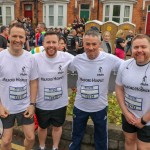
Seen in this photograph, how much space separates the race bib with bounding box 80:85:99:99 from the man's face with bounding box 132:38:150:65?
0.74 meters

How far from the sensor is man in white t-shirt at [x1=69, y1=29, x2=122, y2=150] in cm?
327

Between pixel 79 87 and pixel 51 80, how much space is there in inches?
16.4

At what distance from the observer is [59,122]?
11.9 feet

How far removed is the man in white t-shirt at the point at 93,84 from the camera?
3273mm

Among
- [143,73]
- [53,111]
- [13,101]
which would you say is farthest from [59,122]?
[143,73]

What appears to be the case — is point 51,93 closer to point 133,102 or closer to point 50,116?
point 50,116

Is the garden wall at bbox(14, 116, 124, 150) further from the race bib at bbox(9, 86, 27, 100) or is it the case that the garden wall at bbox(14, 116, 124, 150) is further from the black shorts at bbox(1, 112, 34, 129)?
the race bib at bbox(9, 86, 27, 100)

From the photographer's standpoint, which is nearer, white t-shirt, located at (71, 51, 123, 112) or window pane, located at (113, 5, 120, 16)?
white t-shirt, located at (71, 51, 123, 112)

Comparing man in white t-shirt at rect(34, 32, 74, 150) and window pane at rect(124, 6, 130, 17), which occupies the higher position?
window pane at rect(124, 6, 130, 17)

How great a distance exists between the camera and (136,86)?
9.45 feet

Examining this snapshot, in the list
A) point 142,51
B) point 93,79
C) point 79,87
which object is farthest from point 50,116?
point 142,51

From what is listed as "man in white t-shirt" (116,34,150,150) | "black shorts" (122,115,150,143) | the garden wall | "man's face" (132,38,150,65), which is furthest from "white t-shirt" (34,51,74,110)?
"man's face" (132,38,150,65)

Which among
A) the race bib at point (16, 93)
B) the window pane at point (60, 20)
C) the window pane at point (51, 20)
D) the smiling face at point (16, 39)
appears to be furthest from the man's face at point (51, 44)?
the window pane at point (51, 20)

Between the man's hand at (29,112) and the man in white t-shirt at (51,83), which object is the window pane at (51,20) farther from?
the man's hand at (29,112)
